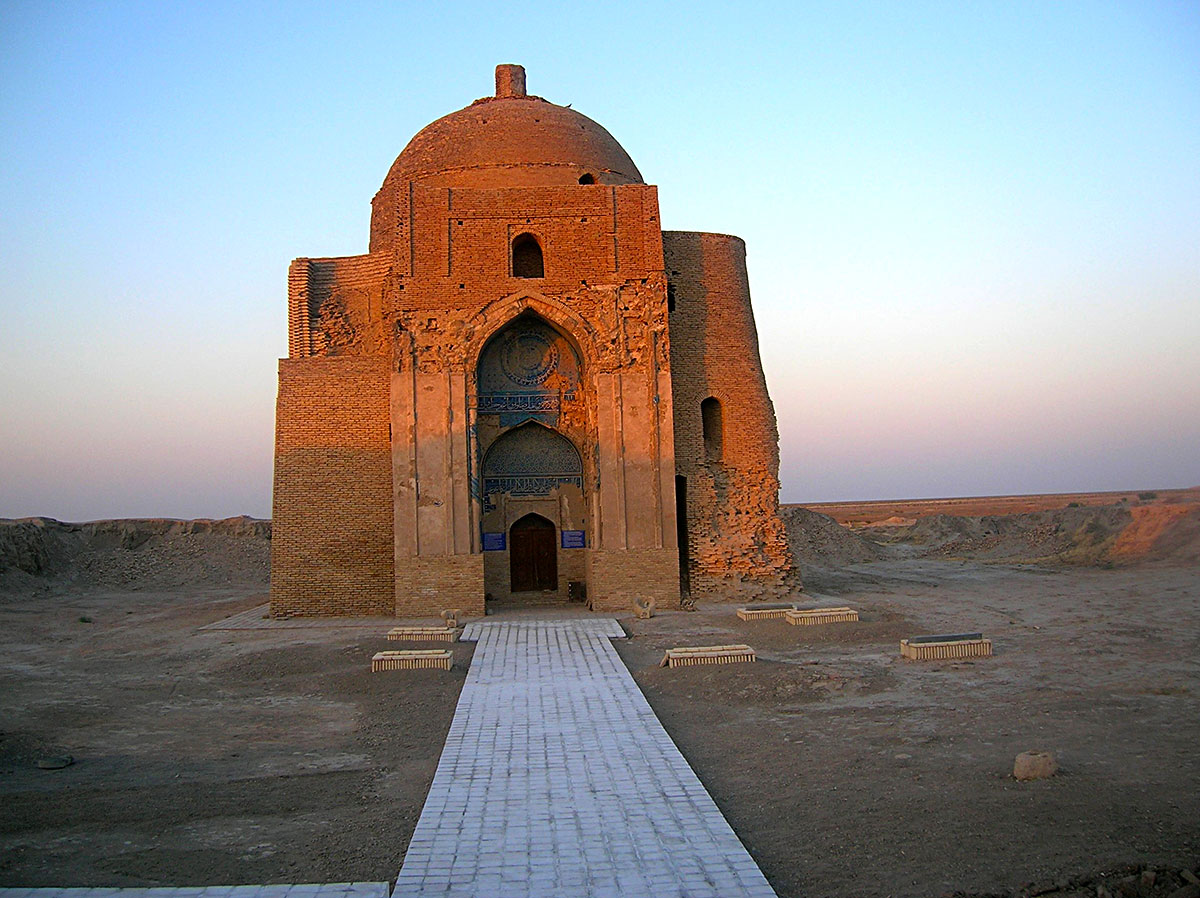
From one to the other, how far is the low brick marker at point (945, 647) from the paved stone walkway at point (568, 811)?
3649 mm

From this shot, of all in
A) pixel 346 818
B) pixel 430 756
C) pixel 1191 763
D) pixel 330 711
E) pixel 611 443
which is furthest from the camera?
pixel 611 443

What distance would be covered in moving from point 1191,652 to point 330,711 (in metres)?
9.69

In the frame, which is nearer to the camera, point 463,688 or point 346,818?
point 346,818

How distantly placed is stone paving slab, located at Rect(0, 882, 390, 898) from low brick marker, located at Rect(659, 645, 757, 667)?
22.5ft

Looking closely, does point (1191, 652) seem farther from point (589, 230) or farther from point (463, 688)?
point (589, 230)

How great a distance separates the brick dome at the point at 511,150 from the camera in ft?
65.4

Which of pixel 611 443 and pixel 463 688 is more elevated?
pixel 611 443

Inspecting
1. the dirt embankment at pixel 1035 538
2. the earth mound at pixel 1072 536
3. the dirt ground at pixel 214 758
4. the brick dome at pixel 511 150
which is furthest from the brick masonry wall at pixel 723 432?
the earth mound at pixel 1072 536

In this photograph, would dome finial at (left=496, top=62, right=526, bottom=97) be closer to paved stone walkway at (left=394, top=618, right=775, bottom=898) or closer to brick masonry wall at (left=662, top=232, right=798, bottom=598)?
brick masonry wall at (left=662, top=232, right=798, bottom=598)

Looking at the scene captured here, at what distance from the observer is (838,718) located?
8523mm

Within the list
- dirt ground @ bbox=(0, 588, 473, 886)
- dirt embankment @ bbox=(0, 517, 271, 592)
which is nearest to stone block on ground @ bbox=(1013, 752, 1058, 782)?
dirt ground @ bbox=(0, 588, 473, 886)

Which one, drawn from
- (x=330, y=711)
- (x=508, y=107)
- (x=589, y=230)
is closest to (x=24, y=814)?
(x=330, y=711)

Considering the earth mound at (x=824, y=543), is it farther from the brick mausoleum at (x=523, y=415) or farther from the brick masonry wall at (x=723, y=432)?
the brick mausoleum at (x=523, y=415)

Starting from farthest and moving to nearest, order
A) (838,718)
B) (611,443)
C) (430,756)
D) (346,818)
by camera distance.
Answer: (611,443), (838,718), (430,756), (346,818)
